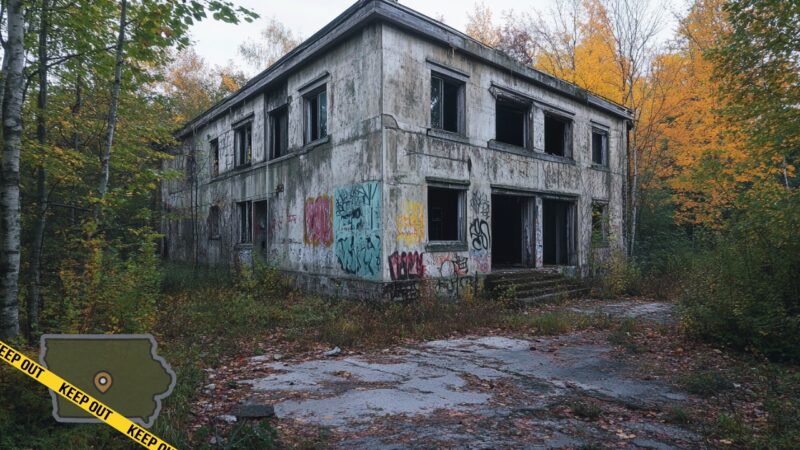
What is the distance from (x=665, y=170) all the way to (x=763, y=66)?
12.4m

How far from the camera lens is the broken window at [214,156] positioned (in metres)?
17.4

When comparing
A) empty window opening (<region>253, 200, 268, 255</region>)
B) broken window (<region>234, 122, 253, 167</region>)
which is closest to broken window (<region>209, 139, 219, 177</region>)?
broken window (<region>234, 122, 253, 167</region>)

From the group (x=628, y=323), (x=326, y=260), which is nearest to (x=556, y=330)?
(x=628, y=323)

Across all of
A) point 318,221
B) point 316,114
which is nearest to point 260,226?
point 318,221

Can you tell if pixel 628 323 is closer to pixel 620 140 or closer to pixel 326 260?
pixel 326 260

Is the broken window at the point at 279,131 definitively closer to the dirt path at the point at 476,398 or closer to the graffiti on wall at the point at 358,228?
the graffiti on wall at the point at 358,228

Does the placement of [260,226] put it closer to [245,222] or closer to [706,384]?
[245,222]

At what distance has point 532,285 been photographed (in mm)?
11992

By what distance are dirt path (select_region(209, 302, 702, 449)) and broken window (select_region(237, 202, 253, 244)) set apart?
929 cm

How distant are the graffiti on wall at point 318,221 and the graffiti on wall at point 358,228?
0.27m

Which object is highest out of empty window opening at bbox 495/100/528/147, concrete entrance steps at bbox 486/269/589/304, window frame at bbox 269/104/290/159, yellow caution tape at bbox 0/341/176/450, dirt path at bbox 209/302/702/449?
empty window opening at bbox 495/100/528/147

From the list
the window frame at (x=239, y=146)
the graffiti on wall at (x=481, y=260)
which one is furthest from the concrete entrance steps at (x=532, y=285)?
the window frame at (x=239, y=146)

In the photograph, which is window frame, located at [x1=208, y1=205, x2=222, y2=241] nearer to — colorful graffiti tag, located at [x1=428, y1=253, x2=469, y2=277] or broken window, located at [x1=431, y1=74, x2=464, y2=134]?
broken window, located at [x1=431, y1=74, x2=464, y2=134]

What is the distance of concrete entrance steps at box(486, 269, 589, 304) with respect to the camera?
36.4 feet
